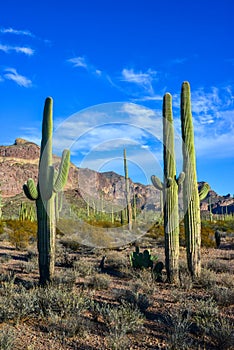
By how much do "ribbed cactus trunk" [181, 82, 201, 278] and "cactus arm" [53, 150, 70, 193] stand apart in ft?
11.2

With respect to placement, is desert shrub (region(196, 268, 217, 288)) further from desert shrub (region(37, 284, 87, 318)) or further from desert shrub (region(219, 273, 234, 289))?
desert shrub (region(37, 284, 87, 318))

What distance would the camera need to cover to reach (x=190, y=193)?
962cm

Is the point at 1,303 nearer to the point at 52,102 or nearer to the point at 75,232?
the point at 52,102

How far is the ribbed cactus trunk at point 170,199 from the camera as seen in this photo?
9266 millimetres

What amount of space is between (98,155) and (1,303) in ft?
29.6

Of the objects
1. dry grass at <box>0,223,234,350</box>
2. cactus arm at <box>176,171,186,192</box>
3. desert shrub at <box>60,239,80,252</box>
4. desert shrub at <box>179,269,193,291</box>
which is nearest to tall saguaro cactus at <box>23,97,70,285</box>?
dry grass at <box>0,223,234,350</box>

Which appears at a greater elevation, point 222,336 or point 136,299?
point 136,299

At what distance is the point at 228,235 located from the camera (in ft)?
86.3

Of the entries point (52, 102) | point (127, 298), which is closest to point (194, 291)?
point (127, 298)

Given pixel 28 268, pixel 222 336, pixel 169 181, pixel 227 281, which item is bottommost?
pixel 222 336

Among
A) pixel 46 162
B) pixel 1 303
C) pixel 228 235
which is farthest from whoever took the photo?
pixel 228 235

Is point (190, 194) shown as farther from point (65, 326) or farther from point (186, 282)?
point (65, 326)

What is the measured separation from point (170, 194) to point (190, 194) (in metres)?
0.56

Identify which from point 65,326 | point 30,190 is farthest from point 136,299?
point 30,190
